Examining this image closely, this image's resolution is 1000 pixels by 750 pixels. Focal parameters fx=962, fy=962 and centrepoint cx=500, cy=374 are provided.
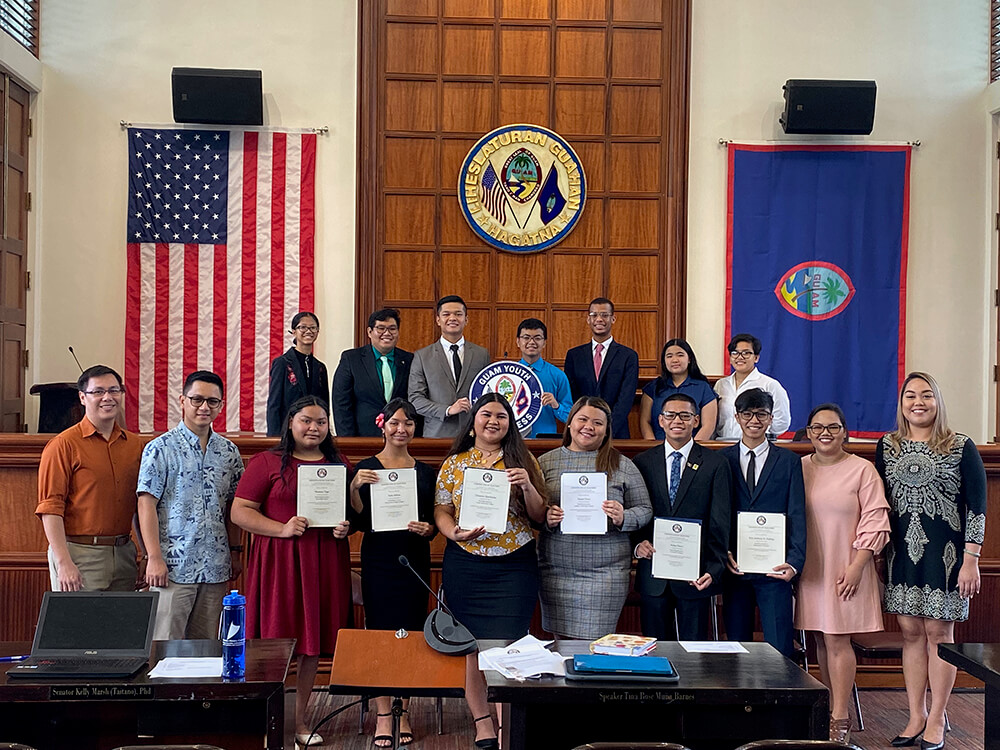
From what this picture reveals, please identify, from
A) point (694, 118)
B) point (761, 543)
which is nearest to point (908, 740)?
point (761, 543)

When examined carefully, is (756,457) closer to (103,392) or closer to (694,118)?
(103,392)

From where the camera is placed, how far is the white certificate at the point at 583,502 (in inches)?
157

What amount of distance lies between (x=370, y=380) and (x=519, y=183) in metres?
2.93

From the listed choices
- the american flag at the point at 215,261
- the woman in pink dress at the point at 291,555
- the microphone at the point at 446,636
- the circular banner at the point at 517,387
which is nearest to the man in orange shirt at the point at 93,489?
the woman in pink dress at the point at 291,555

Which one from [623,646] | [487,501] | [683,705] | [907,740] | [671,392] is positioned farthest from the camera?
[671,392]

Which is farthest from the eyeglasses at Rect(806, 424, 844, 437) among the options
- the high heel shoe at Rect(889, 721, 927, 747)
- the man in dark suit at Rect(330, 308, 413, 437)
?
the man in dark suit at Rect(330, 308, 413, 437)

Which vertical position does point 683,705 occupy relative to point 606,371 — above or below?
below

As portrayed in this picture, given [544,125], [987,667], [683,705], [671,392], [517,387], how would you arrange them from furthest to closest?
1. [544,125]
2. [671,392]
3. [517,387]
4. [987,667]
5. [683,705]

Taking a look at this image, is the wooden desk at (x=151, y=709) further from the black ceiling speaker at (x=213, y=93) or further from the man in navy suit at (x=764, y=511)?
the black ceiling speaker at (x=213, y=93)

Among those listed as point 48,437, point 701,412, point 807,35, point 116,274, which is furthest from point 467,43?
point 48,437

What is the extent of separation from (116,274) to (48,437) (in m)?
3.14

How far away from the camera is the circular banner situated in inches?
196

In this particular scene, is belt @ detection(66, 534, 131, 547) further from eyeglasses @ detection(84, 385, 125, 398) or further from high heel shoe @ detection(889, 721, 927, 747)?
high heel shoe @ detection(889, 721, 927, 747)

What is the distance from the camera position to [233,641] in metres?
2.93
